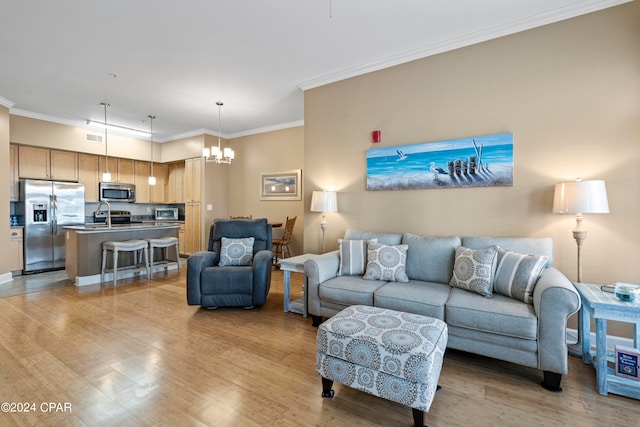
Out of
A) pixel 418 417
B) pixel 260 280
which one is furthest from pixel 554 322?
pixel 260 280

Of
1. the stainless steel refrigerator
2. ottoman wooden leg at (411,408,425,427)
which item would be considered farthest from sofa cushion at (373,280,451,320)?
the stainless steel refrigerator

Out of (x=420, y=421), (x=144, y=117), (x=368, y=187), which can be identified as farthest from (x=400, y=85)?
(x=144, y=117)

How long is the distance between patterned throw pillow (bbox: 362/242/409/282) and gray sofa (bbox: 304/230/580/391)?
2.4 inches

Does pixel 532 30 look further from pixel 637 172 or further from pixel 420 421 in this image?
pixel 420 421

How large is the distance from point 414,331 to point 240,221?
285cm

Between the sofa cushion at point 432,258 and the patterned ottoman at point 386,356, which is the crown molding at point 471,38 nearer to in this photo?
the sofa cushion at point 432,258

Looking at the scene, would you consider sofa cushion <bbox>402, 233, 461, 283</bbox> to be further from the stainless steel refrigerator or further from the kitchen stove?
the kitchen stove

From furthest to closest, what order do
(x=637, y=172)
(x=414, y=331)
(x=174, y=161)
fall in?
1. (x=174, y=161)
2. (x=637, y=172)
3. (x=414, y=331)

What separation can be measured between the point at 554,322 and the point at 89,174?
7.83 meters

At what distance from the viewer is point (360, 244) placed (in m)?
3.10

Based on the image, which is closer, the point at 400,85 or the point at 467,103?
the point at 467,103

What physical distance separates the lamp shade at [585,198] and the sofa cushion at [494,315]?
86 centimetres

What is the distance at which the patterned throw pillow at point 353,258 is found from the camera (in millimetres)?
3016

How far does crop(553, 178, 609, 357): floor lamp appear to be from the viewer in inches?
86.7
